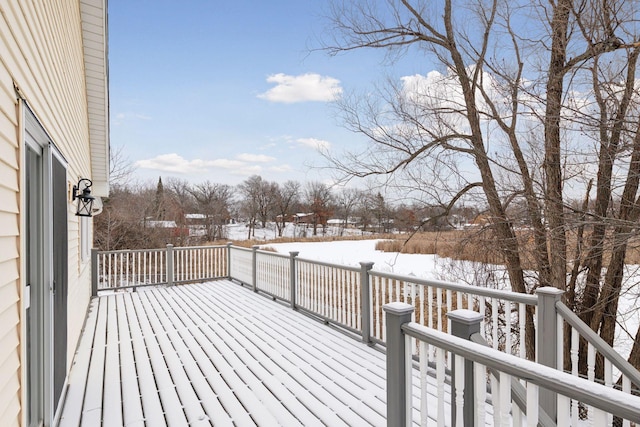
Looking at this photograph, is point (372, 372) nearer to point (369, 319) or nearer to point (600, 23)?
point (369, 319)

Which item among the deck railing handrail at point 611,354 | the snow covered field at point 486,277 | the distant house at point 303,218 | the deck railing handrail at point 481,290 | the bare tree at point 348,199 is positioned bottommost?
the snow covered field at point 486,277

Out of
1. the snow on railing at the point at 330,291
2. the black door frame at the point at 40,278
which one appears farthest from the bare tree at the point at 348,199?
the black door frame at the point at 40,278

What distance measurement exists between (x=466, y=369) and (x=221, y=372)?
9.06ft

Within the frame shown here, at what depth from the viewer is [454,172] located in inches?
283

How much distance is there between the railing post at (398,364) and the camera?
1942mm

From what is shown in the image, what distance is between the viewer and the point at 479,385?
151 centimetres

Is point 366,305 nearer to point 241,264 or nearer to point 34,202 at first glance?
point 34,202

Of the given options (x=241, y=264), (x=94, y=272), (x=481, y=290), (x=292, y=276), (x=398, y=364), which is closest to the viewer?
(x=398, y=364)

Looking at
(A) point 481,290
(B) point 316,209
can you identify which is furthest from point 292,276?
(B) point 316,209

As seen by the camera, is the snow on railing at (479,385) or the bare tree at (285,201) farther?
the bare tree at (285,201)

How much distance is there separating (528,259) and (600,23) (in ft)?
11.9

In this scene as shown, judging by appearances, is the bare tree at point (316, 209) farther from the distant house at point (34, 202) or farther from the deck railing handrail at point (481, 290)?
the distant house at point (34, 202)

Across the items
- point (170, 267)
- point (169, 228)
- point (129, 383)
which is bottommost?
point (129, 383)

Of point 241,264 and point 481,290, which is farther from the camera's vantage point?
point 241,264
